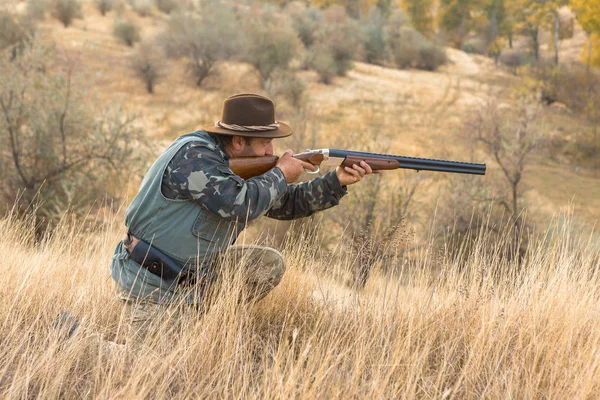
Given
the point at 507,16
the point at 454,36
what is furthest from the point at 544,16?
the point at 454,36

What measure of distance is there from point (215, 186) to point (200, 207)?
0.20 metres

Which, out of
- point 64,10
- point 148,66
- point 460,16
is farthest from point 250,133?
point 460,16

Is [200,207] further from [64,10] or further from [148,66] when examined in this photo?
[64,10]

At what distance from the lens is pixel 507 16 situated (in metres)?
42.4

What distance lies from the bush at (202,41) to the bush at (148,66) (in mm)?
1896

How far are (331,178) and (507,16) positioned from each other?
44.2 meters

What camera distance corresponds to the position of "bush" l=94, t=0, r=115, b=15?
3734 centimetres

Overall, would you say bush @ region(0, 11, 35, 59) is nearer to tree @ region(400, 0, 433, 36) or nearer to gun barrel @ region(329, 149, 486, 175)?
gun barrel @ region(329, 149, 486, 175)

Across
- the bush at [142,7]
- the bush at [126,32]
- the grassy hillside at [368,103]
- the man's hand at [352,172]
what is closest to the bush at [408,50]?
the grassy hillside at [368,103]

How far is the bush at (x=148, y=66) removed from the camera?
24.3 m

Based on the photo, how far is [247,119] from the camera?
2.92 m

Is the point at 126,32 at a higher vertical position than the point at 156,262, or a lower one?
higher

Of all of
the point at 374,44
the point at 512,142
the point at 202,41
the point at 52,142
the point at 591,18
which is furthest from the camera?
the point at 374,44

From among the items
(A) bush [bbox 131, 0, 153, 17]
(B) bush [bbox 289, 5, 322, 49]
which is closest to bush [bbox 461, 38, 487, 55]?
(B) bush [bbox 289, 5, 322, 49]
